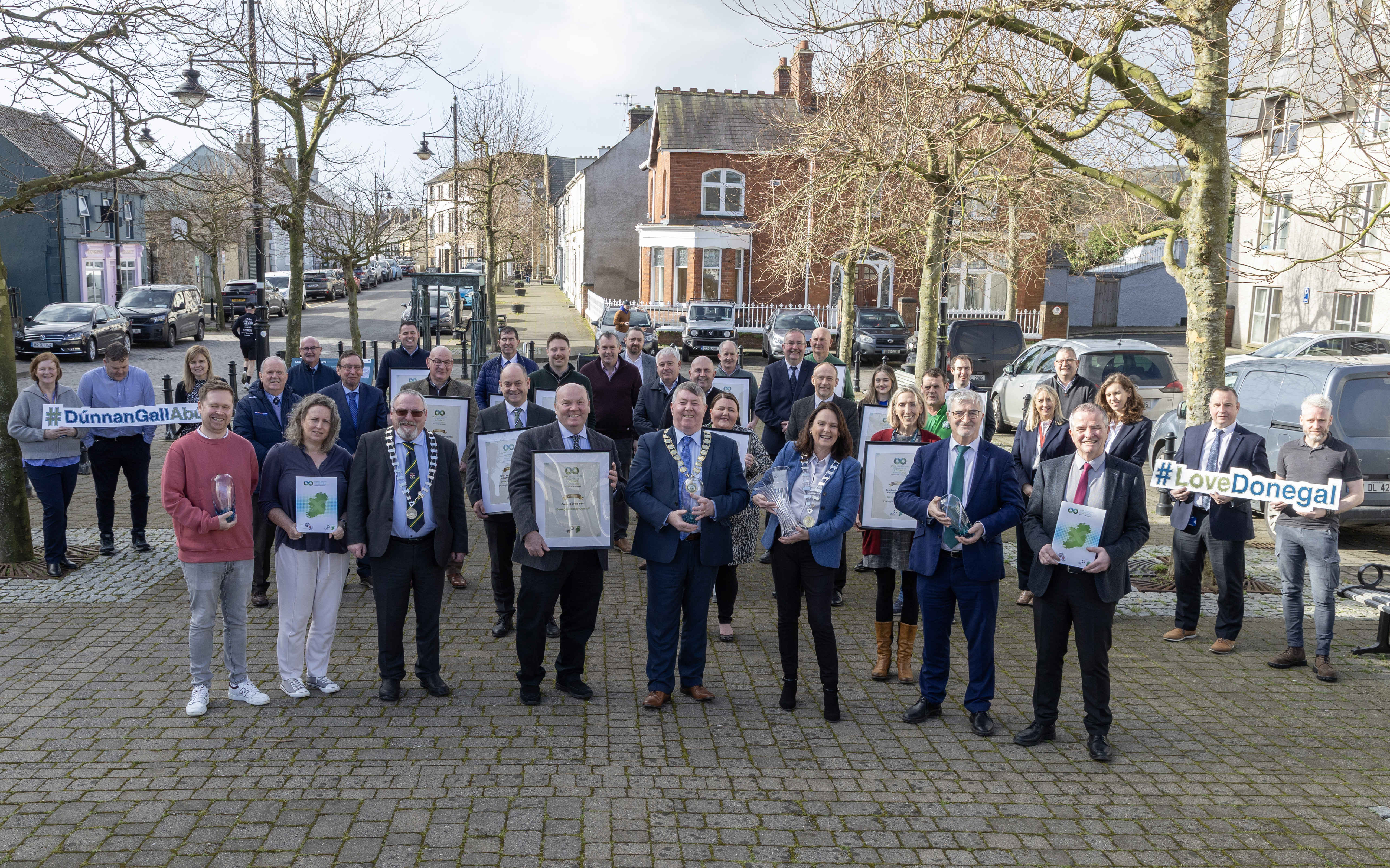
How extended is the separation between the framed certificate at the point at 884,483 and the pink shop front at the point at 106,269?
4347cm

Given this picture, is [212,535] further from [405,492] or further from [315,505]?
[405,492]

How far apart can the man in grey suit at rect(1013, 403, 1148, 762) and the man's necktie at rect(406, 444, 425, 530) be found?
3642mm

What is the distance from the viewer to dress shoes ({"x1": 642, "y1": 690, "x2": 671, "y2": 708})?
247 inches

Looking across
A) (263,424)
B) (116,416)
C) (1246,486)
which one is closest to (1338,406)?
(1246,486)

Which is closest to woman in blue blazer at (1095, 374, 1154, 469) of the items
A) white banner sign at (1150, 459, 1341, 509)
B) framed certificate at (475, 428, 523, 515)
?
white banner sign at (1150, 459, 1341, 509)

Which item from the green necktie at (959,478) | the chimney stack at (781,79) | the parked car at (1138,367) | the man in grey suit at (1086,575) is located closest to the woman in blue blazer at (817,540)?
the green necktie at (959,478)

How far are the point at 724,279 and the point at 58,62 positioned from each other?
33798mm

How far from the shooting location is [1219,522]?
7.69 metres

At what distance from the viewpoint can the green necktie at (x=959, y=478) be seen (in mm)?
6129

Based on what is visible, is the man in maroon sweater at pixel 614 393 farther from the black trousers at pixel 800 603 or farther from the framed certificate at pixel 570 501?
the black trousers at pixel 800 603

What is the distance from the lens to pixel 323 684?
21.1ft

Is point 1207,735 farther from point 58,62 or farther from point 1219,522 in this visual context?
point 58,62

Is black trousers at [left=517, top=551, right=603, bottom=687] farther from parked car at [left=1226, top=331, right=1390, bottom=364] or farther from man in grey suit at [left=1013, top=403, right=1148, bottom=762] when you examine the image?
parked car at [left=1226, top=331, right=1390, bottom=364]

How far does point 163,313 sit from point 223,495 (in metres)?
31.2
